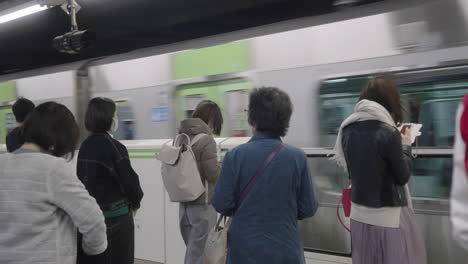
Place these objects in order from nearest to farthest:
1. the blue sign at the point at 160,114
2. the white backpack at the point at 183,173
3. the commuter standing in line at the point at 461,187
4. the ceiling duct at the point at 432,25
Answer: the commuter standing in line at the point at 461,187
the ceiling duct at the point at 432,25
the white backpack at the point at 183,173
the blue sign at the point at 160,114

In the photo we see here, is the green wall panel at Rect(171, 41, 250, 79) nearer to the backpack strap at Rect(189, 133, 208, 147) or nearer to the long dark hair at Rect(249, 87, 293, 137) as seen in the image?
the backpack strap at Rect(189, 133, 208, 147)

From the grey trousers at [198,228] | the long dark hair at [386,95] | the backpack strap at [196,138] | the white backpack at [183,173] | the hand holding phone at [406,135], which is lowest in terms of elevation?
the grey trousers at [198,228]

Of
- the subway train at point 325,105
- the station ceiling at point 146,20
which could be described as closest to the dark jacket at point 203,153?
the subway train at point 325,105

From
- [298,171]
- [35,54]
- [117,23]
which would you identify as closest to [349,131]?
[298,171]

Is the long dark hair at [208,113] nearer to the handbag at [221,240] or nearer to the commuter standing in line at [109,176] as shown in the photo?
the commuter standing in line at [109,176]

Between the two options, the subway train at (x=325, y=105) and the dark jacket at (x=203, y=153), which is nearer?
the subway train at (x=325, y=105)

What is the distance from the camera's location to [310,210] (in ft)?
7.50

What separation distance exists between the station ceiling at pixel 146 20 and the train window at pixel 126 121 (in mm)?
1899

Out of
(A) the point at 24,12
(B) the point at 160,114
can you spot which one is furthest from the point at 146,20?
(B) the point at 160,114

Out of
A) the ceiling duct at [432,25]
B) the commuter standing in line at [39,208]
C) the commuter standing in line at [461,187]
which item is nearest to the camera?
the commuter standing in line at [461,187]

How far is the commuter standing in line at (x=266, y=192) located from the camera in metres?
2.20

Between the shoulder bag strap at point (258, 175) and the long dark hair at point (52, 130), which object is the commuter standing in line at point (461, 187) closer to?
the shoulder bag strap at point (258, 175)

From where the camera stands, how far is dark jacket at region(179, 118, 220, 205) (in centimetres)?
332

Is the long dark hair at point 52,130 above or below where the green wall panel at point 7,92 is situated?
below
